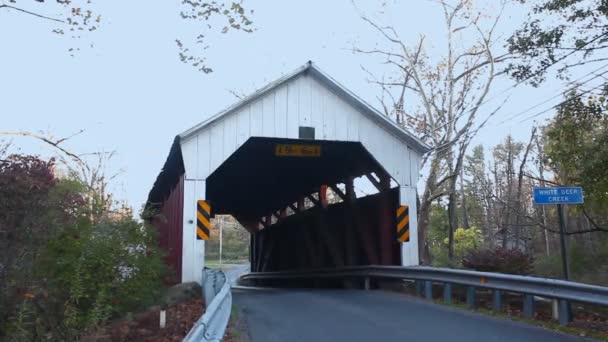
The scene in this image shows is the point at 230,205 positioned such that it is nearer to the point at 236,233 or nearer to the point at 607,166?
the point at 607,166

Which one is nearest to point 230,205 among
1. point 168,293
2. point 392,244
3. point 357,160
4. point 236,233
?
point 357,160

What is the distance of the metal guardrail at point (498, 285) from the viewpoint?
651 centimetres

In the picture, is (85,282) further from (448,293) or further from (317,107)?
(317,107)

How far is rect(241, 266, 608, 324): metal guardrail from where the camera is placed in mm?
Result: 6512

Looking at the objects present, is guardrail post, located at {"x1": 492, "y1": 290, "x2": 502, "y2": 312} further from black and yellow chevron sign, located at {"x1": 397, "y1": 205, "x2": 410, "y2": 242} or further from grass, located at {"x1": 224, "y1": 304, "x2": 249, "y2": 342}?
black and yellow chevron sign, located at {"x1": 397, "y1": 205, "x2": 410, "y2": 242}

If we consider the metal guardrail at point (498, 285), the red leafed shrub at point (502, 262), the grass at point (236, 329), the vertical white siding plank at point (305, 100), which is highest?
the vertical white siding plank at point (305, 100)

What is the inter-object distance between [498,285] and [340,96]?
241 inches

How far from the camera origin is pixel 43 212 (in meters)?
7.41

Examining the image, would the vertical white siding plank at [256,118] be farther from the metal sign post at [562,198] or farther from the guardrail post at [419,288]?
the metal sign post at [562,198]

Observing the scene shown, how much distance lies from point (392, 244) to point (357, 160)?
2.66m

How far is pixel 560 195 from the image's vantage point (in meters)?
9.75

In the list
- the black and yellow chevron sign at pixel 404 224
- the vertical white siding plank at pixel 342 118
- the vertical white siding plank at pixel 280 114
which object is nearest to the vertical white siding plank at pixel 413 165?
the black and yellow chevron sign at pixel 404 224

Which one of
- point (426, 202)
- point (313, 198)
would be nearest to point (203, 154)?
point (313, 198)

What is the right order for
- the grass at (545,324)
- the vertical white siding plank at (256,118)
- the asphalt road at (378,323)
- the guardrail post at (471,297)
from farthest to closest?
the vertical white siding plank at (256,118), the guardrail post at (471,297), the asphalt road at (378,323), the grass at (545,324)
